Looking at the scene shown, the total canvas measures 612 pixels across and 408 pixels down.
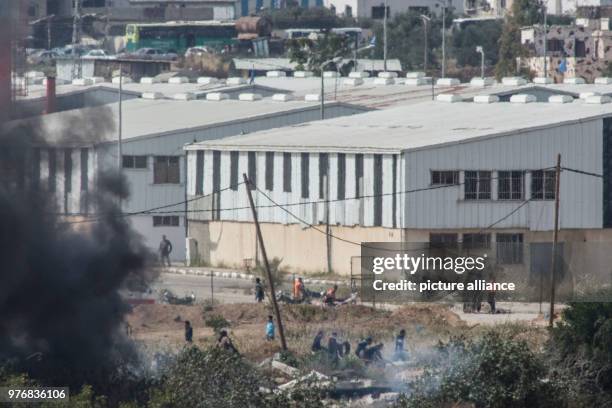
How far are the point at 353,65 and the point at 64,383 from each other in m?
74.1

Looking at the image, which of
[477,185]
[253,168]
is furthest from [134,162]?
[477,185]

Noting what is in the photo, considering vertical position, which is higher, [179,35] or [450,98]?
[179,35]

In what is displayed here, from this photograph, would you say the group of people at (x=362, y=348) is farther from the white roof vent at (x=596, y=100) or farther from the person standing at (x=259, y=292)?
the white roof vent at (x=596, y=100)

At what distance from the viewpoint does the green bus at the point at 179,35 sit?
130125 millimetres

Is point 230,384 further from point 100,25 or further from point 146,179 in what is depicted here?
point 100,25

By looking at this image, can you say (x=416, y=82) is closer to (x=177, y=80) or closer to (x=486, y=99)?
(x=177, y=80)

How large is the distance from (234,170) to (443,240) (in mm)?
8434

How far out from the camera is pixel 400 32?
134 m

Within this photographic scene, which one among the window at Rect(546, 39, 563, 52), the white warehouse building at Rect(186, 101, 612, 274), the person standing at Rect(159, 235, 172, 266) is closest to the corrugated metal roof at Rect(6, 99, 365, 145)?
the person standing at Rect(159, 235, 172, 266)

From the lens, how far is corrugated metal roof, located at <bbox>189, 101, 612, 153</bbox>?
2190 inches

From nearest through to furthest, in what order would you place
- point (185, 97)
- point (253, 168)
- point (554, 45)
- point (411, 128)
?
1. point (253, 168)
2. point (411, 128)
3. point (185, 97)
4. point (554, 45)

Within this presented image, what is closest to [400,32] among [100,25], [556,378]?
[100,25]

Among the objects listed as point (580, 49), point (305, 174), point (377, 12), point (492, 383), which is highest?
point (377, 12)

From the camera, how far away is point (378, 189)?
5466 cm
